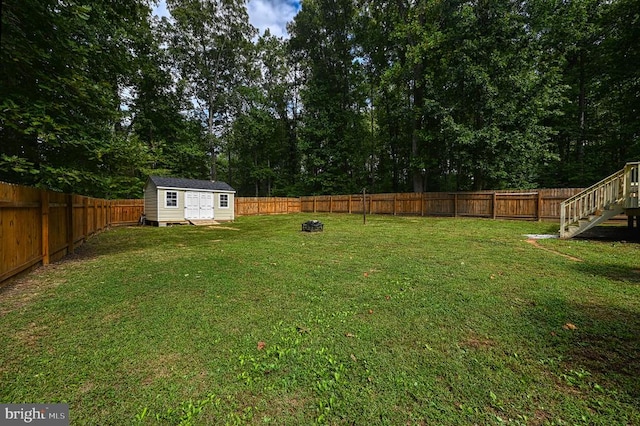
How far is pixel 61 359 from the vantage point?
2262 millimetres

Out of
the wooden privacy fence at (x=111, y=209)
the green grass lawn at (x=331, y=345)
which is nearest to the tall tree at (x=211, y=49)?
the wooden privacy fence at (x=111, y=209)

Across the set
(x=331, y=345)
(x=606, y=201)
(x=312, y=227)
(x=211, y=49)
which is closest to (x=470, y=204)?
(x=606, y=201)

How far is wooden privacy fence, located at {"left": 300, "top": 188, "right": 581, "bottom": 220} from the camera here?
42.7ft

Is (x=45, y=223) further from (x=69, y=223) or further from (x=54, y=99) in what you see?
(x=54, y=99)

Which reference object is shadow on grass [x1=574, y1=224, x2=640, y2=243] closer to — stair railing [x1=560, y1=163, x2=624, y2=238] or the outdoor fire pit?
stair railing [x1=560, y1=163, x2=624, y2=238]

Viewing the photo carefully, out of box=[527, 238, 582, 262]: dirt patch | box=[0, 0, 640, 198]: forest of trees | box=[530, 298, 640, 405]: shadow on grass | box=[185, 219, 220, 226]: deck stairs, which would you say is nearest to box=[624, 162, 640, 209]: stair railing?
box=[527, 238, 582, 262]: dirt patch

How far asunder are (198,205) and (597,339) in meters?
17.8

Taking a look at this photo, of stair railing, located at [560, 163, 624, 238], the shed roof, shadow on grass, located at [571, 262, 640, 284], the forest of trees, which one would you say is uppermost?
the forest of trees

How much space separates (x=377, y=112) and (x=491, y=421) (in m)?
31.9

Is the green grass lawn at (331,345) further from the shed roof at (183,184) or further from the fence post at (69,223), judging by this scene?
the shed roof at (183,184)

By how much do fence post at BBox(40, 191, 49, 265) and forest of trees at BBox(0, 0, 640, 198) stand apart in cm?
42

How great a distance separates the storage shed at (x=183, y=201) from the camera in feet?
50.4

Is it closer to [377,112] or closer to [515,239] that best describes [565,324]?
[515,239]

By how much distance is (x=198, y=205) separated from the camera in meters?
17.0
